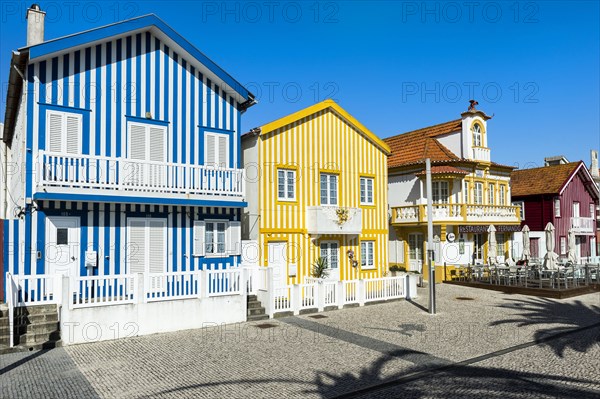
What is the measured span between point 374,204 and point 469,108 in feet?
33.4

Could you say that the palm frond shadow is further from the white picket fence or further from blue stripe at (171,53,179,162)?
blue stripe at (171,53,179,162)

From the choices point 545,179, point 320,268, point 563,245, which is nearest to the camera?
point 320,268

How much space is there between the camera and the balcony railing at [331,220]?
60.9ft

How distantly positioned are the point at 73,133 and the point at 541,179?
3201 cm

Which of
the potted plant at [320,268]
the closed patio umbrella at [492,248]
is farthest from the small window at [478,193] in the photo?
the potted plant at [320,268]

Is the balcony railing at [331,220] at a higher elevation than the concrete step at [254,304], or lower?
higher

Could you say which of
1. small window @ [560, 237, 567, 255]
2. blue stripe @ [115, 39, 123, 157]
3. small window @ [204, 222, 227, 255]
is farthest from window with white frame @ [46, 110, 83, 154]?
small window @ [560, 237, 567, 255]

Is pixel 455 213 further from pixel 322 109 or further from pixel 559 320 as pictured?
pixel 559 320

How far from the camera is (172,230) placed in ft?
49.4

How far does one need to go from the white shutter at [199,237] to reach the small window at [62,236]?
375cm

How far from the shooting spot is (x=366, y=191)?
68.7 feet

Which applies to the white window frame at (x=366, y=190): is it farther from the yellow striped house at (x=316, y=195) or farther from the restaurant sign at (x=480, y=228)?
the restaurant sign at (x=480, y=228)

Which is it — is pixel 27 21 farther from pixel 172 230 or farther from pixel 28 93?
pixel 172 230

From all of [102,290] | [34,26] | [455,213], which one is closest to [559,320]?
[455,213]
